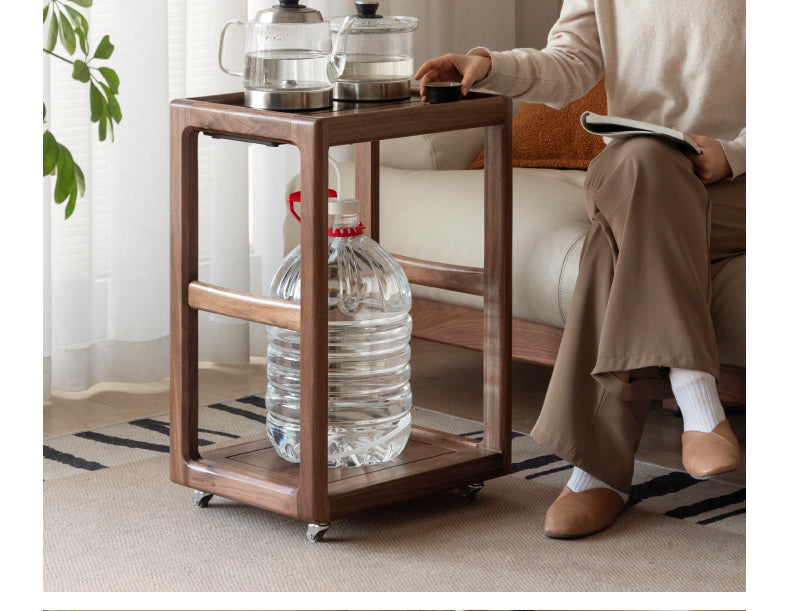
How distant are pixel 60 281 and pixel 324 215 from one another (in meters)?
0.95

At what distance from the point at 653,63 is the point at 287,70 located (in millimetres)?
552

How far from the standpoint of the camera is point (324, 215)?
1.35m

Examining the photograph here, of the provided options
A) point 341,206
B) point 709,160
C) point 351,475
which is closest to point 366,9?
point 341,206

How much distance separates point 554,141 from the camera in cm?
221

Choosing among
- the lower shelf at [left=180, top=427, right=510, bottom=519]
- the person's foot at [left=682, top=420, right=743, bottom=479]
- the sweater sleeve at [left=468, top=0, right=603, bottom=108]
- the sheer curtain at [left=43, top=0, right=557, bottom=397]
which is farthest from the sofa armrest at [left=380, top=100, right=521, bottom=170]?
the person's foot at [left=682, top=420, right=743, bottom=479]

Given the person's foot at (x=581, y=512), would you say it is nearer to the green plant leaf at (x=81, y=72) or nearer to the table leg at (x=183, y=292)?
the table leg at (x=183, y=292)

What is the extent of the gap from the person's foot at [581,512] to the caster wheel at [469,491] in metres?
0.12

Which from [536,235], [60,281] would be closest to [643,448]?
[536,235]

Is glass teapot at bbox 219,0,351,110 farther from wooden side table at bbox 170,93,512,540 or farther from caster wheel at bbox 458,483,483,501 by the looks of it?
caster wheel at bbox 458,483,483,501

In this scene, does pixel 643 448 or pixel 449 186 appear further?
pixel 449 186

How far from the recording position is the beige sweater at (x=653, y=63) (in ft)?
5.31

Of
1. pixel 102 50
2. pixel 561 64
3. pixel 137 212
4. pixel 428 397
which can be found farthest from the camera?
pixel 137 212

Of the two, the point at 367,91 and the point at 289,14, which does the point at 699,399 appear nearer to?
the point at 367,91
